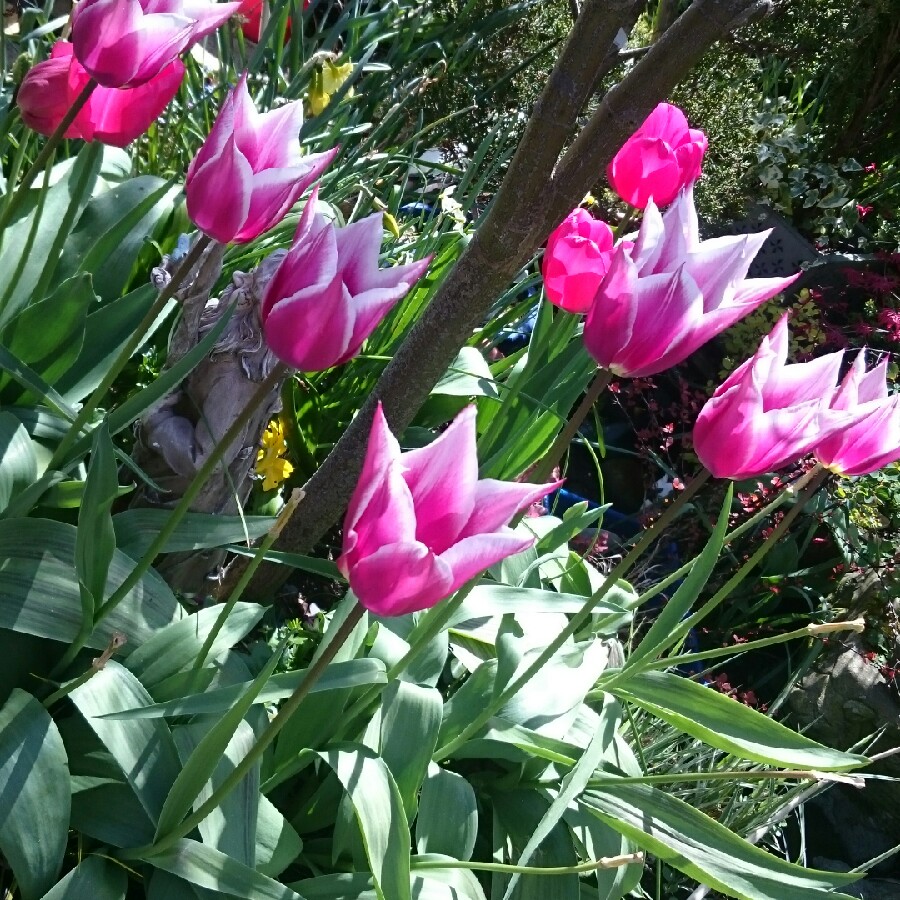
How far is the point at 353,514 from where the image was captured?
640mm

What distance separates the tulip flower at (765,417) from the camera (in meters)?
0.89

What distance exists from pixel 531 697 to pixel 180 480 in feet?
1.83

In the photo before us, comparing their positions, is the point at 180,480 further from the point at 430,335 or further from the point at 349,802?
the point at 349,802

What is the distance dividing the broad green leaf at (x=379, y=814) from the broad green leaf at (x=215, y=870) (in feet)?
0.33

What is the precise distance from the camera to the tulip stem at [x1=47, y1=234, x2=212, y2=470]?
0.86 meters

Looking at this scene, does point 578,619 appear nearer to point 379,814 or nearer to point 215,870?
point 379,814

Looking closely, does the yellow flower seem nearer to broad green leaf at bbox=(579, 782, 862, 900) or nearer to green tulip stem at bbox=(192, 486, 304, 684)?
green tulip stem at bbox=(192, 486, 304, 684)

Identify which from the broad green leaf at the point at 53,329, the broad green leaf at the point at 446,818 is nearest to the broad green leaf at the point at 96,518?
the broad green leaf at the point at 53,329

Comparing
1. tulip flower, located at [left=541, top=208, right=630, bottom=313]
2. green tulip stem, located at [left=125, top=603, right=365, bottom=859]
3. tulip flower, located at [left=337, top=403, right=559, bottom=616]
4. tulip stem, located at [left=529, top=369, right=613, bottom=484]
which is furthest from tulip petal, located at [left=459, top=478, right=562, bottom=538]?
tulip flower, located at [left=541, top=208, right=630, bottom=313]

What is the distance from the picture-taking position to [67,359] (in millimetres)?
1193

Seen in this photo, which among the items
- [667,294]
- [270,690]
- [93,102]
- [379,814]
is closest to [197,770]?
[270,690]

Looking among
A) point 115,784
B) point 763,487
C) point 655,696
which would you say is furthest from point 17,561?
point 763,487

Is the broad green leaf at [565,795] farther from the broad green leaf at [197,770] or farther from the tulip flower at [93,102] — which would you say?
the tulip flower at [93,102]

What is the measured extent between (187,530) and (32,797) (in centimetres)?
32
